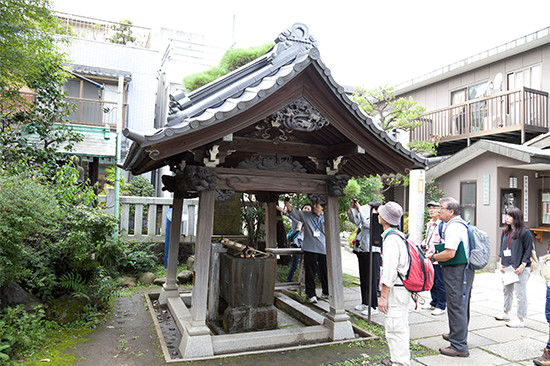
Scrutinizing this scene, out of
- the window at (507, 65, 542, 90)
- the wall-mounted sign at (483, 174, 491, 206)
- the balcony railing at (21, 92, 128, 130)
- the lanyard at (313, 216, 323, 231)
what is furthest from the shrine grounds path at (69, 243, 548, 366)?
the balcony railing at (21, 92, 128, 130)

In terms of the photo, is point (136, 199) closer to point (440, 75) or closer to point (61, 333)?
point (61, 333)

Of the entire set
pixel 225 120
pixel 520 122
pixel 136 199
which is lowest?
pixel 136 199

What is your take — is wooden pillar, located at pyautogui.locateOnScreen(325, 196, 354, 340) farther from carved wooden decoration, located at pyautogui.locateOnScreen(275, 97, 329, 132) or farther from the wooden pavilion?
carved wooden decoration, located at pyautogui.locateOnScreen(275, 97, 329, 132)

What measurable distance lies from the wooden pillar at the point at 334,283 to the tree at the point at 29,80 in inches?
235

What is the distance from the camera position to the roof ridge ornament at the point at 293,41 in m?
5.90

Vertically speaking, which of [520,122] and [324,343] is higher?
[520,122]

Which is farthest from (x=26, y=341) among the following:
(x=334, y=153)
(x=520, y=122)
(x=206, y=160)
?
(x=520, y=122)

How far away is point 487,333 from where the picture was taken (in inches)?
234

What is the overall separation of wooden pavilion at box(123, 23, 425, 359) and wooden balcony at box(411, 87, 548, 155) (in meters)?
10.4

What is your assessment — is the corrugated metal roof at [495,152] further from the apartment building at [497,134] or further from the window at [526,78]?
the window at [526,78]

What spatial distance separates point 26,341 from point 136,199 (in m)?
5.84

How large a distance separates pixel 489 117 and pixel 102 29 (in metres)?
21.1

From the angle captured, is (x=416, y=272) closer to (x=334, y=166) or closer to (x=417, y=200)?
(x=334, y=166)

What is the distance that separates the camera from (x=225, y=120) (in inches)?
182
